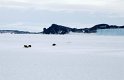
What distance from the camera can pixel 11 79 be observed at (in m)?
10.5

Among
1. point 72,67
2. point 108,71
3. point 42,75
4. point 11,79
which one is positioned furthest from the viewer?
point 72,67

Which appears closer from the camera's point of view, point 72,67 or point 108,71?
point 108,71

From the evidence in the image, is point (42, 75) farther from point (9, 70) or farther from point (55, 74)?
point (9, 70)

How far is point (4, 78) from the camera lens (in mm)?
10633

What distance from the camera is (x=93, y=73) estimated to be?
39.1 feet

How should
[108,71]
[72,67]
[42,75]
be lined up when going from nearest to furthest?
[42,75] → [108,71] → [72,67]

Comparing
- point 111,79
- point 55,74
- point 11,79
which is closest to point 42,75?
point 55,74

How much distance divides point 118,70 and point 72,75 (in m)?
2.09

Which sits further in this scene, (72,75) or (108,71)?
(108,71)

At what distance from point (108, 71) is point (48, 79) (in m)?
2.83

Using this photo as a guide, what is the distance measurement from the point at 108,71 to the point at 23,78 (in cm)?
338

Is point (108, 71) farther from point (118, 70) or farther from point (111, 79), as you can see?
point (111, 79)

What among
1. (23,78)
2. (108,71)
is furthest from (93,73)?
(23,78)

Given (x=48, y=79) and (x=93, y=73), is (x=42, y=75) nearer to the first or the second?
(x=48, y=79)
